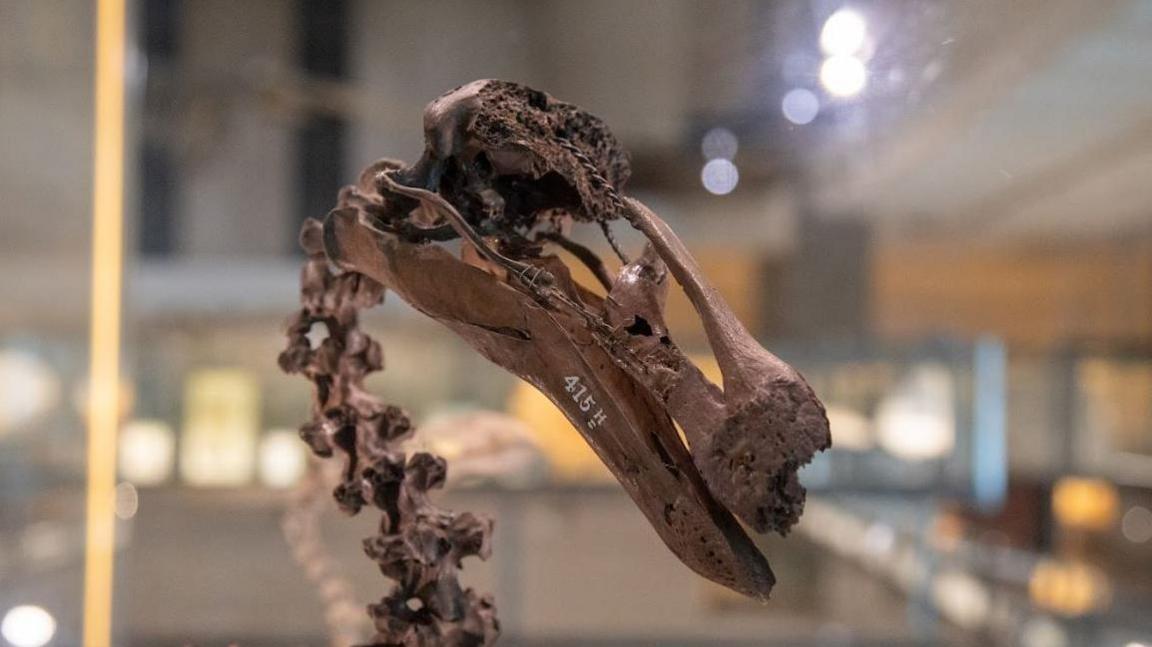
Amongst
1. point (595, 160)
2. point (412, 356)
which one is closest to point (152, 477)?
point (412, 356)

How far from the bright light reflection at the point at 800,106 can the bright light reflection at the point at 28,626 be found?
1748 millimetres

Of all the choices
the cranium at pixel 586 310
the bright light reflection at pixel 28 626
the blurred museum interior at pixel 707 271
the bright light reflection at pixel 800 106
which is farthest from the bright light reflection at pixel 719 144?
the bright light reflection at pixel 28 626

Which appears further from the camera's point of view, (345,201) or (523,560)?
(523,560)

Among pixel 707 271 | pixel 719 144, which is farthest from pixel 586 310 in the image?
pixel 719 144

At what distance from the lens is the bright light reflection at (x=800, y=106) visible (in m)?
1.92

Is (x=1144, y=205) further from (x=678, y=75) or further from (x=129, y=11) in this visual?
(x=129, y=11)

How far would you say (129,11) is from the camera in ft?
9.11

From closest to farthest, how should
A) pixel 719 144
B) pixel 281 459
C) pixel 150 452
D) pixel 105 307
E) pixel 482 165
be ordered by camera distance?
pixel 482 165
pixel 719 144
pixel 105 307
pixel 281 459
pixel 150 452

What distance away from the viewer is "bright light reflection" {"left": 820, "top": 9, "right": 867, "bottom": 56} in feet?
5.84

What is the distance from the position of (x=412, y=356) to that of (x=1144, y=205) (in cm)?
184

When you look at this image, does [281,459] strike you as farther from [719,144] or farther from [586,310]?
[586,310]

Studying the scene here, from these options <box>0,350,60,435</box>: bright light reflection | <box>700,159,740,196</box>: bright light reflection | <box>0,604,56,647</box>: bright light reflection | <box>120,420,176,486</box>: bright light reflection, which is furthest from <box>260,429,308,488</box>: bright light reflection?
<box>700,159,740,196</box>: bright light reflection

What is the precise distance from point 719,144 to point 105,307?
5.06ft

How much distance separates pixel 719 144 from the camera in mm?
2258
